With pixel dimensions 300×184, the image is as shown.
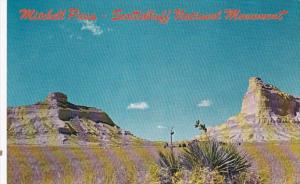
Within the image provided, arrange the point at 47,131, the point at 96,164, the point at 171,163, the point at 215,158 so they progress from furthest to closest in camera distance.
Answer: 1. the point at 47,131
2. the point at 96,164
3. the point at 171,163
4. the point at 215,158

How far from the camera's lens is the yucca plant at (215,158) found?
144 inches

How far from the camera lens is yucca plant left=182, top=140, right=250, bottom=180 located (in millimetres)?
3668

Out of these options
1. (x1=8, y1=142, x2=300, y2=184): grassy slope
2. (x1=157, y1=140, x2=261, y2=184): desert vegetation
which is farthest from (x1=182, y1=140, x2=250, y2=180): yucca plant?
(x1=8, y1=142, x2=300, y2=184): grassy slope

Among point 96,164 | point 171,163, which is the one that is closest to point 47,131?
point 96,164

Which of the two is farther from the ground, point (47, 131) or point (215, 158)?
point (47, 131)

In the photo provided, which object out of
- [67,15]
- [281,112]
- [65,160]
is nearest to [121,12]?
[67,15]

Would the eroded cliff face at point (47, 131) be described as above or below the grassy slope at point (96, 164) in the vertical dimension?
above

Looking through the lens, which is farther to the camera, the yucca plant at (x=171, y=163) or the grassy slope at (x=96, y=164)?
the grassy slope at (x=96, y=164)

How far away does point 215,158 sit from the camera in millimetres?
3670

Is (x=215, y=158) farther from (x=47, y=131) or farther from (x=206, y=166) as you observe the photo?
(x=47, y=131)

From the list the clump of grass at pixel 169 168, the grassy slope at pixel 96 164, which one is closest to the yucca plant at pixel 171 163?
the clump of grass at pixel 169 168

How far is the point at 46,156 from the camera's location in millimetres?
5715

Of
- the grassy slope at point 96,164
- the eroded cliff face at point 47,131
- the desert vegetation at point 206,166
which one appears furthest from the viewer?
the eroded cliff face at point 47,131

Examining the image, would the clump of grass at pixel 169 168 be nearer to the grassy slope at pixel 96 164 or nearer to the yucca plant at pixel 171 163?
the yucca plant at pixel 171 163
